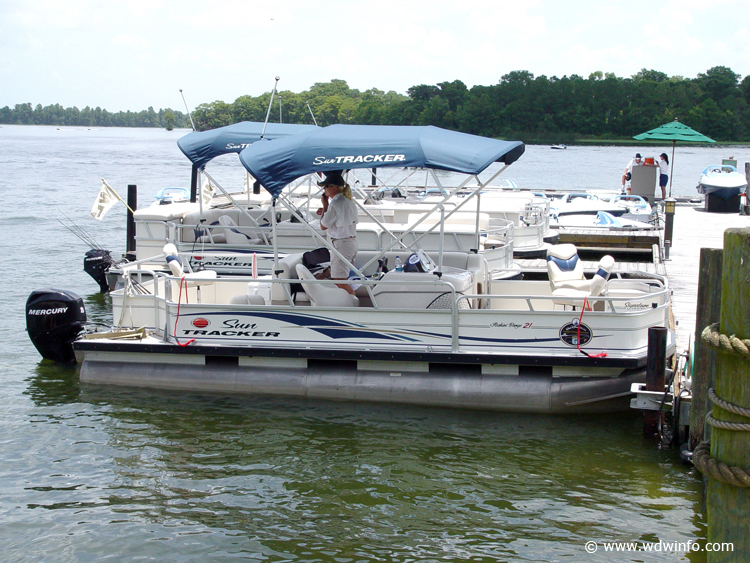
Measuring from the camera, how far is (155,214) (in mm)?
14414

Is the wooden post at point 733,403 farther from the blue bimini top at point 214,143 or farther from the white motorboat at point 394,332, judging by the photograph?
the blue bimini top at point 214,143

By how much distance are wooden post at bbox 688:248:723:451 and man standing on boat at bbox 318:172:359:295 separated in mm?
3921

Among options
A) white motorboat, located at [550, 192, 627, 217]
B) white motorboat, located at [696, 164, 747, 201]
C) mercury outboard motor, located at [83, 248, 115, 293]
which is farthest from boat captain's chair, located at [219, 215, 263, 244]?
white motorboat, located at [696, 164, 747, 201]

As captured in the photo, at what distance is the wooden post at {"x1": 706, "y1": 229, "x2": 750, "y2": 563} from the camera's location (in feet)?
9.89

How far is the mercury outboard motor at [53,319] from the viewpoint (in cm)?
992

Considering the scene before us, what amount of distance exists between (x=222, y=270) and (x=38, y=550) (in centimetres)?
687

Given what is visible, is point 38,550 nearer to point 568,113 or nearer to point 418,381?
point 418,381

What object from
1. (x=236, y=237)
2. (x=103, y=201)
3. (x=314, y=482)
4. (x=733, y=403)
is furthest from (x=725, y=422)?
(x=103, y=201)

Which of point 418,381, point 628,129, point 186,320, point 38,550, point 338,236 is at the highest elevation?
point 628,129

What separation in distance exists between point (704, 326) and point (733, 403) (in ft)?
11.5

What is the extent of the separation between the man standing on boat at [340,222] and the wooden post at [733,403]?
5.92 m

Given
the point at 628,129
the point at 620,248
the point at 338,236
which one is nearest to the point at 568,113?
the point at 628,129

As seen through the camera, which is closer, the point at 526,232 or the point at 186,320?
the point at 186,320

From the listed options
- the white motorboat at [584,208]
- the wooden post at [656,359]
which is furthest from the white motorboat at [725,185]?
the wooden post at [656,359]
